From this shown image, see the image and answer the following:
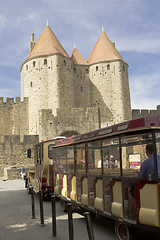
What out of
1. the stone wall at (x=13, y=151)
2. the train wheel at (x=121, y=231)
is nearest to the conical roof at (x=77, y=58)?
the stone wall at (x=13, y=151)

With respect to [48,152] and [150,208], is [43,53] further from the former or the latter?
[150,208]

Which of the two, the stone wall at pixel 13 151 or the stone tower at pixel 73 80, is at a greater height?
the stone tower at pixel 73 80

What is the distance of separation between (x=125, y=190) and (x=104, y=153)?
A: 0.89m

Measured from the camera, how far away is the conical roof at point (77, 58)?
115 ft

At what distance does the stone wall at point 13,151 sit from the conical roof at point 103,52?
54.7ft

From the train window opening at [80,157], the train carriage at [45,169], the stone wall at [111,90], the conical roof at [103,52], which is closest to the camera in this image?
the train window opening at [80,157]

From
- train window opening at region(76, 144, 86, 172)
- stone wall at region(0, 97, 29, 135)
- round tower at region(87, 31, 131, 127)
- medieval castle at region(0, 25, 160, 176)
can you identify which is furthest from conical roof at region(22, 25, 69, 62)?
train window opening at region(76, 144, 86, 172)

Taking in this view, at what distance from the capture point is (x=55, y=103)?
97.7ft

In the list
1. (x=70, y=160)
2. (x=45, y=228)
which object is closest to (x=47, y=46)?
(x=70, y=160)

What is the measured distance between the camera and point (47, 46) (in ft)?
105

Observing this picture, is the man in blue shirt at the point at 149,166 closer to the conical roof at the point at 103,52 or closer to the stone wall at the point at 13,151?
the stone wall at the point at 13,151

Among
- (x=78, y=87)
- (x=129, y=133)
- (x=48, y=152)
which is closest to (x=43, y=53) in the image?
(x=78, y=87)

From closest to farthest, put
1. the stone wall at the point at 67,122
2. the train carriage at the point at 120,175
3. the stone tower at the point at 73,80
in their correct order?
the train carriage at the point at 120,175 → the stone wall at the point at 67,122 → the stone tower at the point at 73,80

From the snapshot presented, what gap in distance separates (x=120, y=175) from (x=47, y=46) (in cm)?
2974
